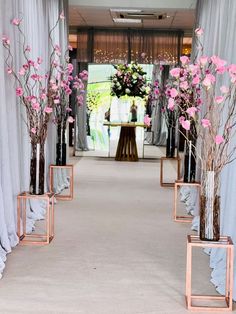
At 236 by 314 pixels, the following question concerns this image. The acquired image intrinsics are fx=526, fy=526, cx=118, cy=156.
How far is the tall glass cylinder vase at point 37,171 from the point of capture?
17.3ft

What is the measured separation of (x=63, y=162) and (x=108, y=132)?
16.4ft

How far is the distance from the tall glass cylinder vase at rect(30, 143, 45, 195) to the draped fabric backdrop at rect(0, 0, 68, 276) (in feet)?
0.63

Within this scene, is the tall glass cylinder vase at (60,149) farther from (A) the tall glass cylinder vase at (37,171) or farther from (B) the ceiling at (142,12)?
(B) the ceiling at (142,12)

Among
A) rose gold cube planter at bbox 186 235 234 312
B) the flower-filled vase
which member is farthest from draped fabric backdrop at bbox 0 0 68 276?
the flower-filled vase

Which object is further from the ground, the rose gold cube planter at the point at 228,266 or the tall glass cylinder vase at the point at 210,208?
the tall glass cylinder vase at the point at 210,208

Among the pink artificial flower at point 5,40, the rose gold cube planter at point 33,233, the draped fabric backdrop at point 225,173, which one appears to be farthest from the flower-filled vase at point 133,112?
the pink artificial flower at point 5,40

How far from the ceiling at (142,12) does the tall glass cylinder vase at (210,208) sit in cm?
624

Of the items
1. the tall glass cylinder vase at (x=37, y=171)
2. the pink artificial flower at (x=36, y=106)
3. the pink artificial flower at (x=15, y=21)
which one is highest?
the pink artificial flower at (x=15, y=21)

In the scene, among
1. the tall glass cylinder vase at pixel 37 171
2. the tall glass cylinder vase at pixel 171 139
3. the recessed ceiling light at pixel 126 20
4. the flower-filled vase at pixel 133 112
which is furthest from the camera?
the flower-filled vase at pixel 133 112

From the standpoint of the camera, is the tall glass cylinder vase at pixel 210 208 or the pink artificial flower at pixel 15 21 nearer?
the tall glass cylinder vase at pixel 210 208

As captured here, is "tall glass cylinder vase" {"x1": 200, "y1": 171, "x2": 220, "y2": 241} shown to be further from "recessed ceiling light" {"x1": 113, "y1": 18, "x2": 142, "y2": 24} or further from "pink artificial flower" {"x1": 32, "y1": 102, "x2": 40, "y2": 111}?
"recessed ceiling light" {"x1": 113, "y1": 18, "x2": 142, "y2": 24}

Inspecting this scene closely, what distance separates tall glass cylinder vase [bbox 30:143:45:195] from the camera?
528 centimetres

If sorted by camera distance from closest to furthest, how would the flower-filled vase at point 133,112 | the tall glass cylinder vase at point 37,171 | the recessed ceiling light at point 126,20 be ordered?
the tall glass cylinder vase at point 37,171, the recessed ceiling light at point 126,20, the flower-filled vase at point 133,112

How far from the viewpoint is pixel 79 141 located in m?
12.7
